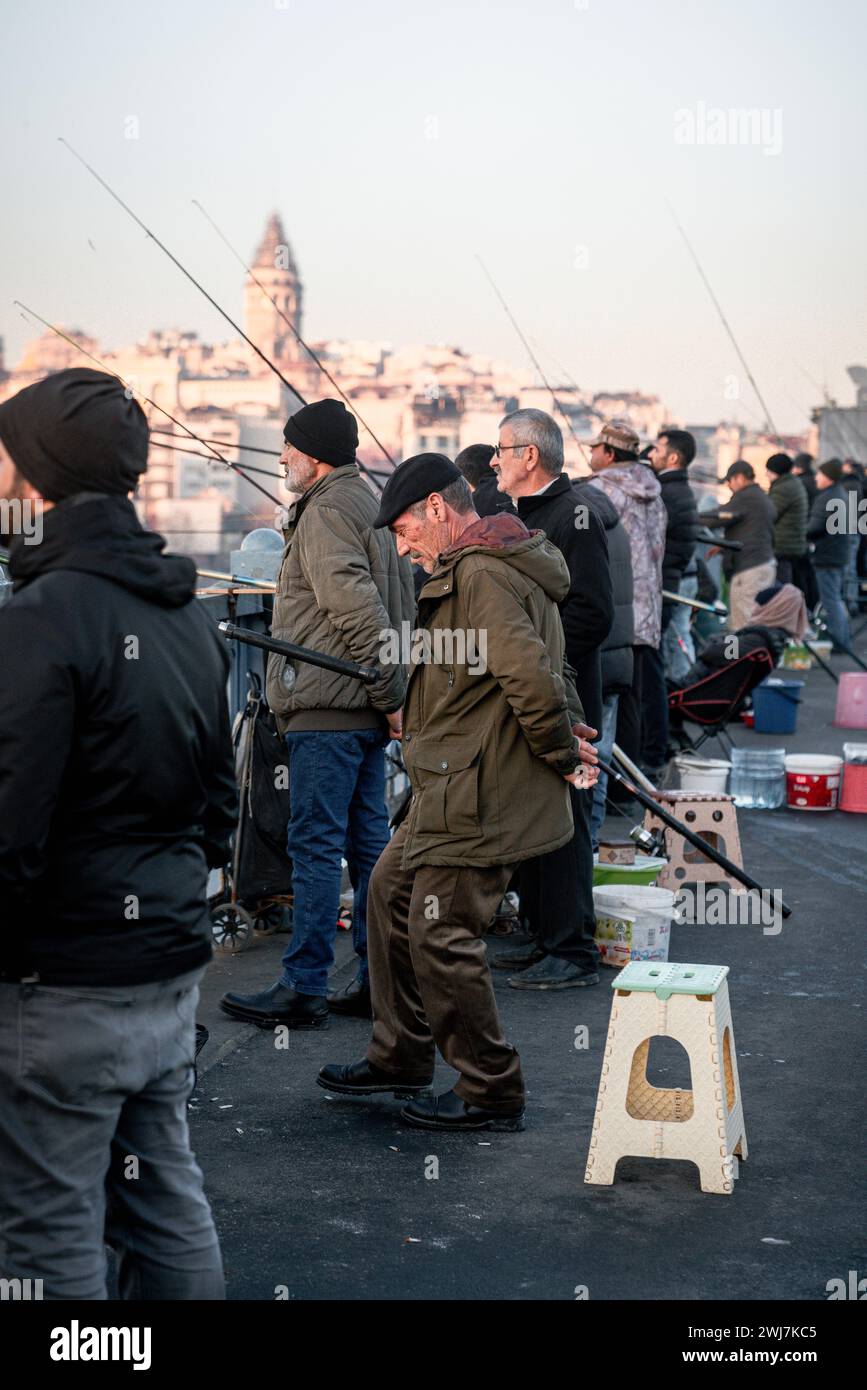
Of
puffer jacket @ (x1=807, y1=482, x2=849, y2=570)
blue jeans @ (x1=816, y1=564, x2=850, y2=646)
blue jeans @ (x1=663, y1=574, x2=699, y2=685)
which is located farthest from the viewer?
puffer jacket @ (x1=807, y1=482, x2=849, y2=570)

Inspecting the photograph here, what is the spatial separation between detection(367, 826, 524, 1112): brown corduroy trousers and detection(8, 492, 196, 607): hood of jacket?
204cm

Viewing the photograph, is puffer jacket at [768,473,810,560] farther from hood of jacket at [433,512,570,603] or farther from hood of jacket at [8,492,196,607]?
hood of jacket at [8,492,196,607]

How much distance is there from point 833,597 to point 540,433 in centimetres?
1219

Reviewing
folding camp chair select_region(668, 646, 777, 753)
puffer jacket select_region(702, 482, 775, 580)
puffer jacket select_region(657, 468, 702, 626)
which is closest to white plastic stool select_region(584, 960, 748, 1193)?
folding camp chair select_region(668, 646, 777, 753)

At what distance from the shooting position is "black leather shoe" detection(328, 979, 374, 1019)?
5867mm

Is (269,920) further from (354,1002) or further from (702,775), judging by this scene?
(702,775)

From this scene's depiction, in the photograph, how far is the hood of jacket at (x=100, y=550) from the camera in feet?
8.83

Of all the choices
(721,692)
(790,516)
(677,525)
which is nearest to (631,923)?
(721,692)

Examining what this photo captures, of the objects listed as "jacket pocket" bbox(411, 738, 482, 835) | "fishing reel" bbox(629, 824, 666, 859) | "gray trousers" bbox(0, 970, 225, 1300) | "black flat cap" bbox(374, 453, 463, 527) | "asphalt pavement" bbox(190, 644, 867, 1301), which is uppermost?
"black flat cap" bbox(374, 453, 463, 527)

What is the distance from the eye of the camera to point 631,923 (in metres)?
6.47

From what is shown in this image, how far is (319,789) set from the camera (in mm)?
5602

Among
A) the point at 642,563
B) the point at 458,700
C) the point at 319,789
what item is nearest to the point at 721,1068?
the point at 458,700

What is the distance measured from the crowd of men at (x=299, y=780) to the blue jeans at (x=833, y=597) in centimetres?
799

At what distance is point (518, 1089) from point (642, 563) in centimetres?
530
